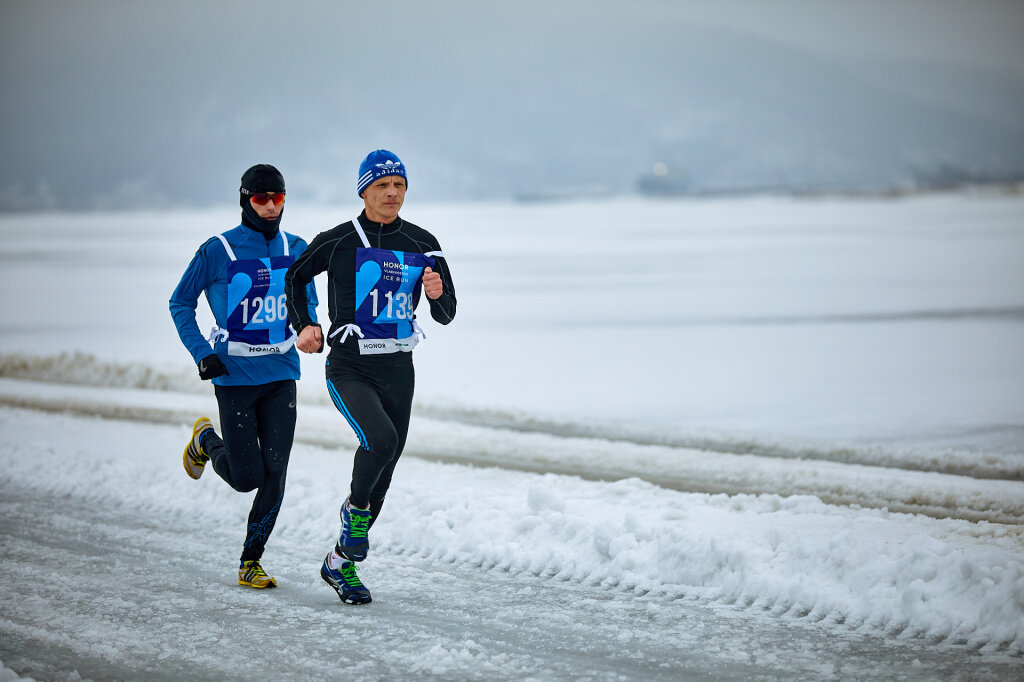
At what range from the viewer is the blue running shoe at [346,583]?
4.64 meters

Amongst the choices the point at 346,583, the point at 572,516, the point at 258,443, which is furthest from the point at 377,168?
the point at 572,516

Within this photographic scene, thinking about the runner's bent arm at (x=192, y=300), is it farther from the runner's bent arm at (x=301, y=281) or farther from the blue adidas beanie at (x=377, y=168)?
the blue adidas beanie at (x=377, y=168)

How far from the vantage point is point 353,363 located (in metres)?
4.62

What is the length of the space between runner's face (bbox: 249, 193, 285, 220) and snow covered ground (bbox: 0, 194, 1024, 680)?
174 cm

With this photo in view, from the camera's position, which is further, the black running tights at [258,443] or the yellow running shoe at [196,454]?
the yellow running shoe at [196,454]

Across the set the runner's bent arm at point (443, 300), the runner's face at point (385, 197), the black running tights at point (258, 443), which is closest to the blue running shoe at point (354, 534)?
the black running tights at point (258, 443)

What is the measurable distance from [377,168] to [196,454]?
1859 millimetres

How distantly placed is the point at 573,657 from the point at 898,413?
6.49 meters

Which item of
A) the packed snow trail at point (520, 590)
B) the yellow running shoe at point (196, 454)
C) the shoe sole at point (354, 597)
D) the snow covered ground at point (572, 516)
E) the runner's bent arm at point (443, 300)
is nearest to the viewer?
the packed snow trail at point (520, 590)

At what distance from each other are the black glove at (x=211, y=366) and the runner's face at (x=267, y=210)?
70 centimetres

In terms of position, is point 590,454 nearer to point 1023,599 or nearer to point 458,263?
point 1023,599

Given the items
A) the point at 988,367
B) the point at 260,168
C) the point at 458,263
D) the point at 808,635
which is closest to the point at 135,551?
the point at 260,168

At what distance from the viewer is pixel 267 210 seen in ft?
16.0

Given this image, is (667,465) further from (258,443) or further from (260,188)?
(260,188)
